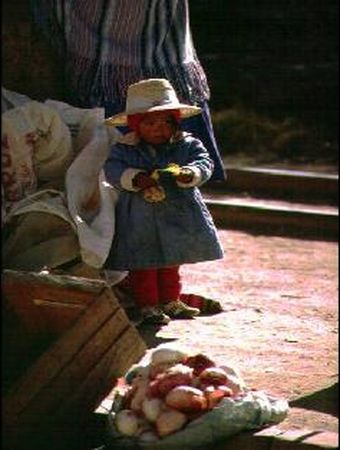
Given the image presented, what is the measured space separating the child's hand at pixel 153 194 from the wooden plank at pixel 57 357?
151 cm

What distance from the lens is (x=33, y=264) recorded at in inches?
265

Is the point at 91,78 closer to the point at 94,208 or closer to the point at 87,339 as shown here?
the point at 94,208

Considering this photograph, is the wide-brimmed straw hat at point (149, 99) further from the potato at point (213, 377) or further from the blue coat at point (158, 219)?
the potato at point (213, 377)

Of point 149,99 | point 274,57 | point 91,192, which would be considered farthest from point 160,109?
point 274,57

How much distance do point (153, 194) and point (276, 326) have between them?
33.2 inches

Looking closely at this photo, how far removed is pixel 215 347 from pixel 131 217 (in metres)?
0.76

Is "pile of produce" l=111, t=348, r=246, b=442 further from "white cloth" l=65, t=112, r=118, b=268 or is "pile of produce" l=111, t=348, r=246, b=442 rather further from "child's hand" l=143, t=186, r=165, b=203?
"child's hand" l=143, t=186, r=165, b=203

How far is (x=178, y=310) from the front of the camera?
282 inches

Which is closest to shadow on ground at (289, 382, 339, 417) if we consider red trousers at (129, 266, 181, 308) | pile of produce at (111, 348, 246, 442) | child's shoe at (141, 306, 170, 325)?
pile of produce at (111, 348, 246, 442)

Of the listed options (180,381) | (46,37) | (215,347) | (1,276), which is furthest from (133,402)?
(46,37)

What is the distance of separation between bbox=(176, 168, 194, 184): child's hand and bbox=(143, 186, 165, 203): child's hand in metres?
0.10

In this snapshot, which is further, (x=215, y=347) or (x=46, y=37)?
(x=46, y=37)

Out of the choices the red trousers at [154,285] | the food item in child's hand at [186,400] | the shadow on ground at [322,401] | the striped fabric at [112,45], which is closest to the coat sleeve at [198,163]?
the red trousers at [154,285]

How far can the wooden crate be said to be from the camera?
5320mm
